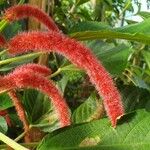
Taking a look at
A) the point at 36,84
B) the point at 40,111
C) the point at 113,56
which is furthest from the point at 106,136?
the point at 40,111

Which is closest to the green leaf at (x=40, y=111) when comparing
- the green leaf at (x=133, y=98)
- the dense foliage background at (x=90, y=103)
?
the dense foliage background at (x=90, y=103)

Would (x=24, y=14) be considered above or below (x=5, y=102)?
above

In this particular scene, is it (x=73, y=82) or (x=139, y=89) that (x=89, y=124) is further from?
(x=73, y=82)

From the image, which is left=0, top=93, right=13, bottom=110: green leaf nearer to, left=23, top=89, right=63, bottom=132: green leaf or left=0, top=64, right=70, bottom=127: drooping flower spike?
left=23, top=89, right=63, bottom=132: green leaf

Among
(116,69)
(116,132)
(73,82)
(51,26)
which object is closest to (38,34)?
(51,26)

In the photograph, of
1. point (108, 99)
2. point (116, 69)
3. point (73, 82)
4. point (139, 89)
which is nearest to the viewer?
point (108, 99)

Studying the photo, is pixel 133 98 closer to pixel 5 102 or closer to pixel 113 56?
pixel 113 56

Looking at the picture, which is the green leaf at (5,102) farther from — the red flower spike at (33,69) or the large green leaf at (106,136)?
the large green leaf at (106,136)
